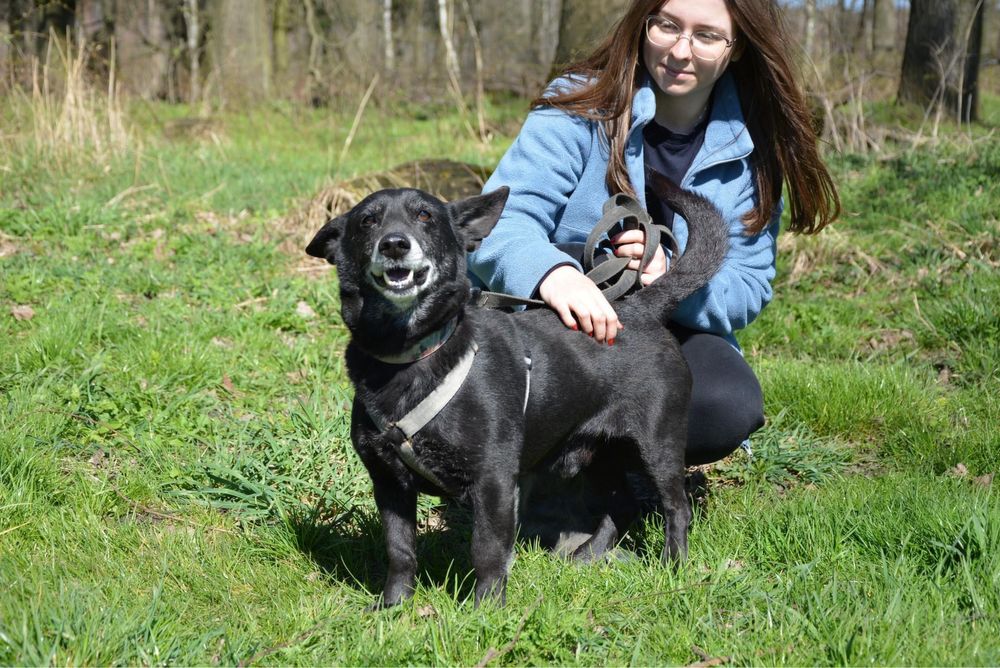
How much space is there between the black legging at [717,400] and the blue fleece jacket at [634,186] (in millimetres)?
113

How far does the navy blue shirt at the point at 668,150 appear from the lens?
10.9ft

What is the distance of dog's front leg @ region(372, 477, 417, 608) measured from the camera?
2.58 metres

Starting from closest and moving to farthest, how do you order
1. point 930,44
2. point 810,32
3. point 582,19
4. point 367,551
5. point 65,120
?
point 367,551 < point 65,120 < point 930,44 < point 582,19 < point 810,32

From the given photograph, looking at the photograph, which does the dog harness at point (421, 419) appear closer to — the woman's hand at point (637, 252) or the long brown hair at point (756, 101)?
the woman's hand at point (637, 252)

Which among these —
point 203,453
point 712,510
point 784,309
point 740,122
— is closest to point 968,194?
point 784,309

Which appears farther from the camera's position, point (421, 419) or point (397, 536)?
point (397, 536)

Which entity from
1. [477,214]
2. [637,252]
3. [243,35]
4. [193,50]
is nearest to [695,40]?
[637,252]

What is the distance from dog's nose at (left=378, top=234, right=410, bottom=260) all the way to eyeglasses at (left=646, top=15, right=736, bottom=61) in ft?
4.14

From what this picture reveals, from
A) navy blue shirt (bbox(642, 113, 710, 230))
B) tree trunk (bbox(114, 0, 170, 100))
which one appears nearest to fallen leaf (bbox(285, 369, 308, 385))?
navy blue shirt (bbox(642, 113, 710, 230))

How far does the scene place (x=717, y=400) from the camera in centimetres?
302

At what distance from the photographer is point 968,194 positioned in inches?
234

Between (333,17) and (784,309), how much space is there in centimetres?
1322

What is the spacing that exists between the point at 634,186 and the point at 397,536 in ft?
4.91

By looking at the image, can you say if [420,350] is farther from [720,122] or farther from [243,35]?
[243,35]
